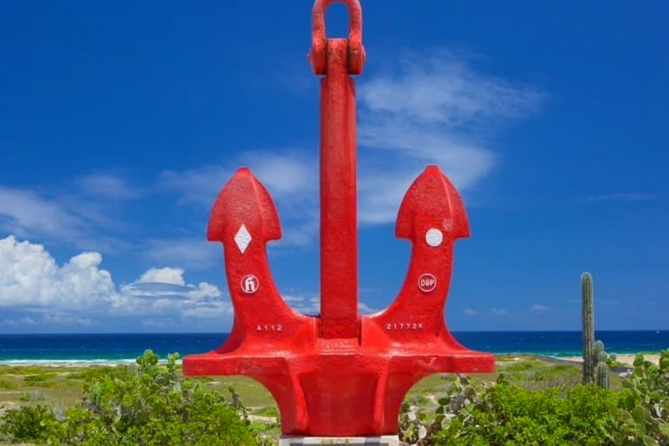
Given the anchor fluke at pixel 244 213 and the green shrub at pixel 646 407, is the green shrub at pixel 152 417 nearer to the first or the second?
the anchor fluke at pixel 244 213

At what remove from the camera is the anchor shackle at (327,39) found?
5234 mm

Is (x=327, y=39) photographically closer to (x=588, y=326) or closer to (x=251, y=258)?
(x=251, y=258)

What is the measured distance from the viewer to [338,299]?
202 inches

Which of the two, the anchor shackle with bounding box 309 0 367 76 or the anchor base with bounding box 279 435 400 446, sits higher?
the anchor shackle with bounding box 309 0 367 76

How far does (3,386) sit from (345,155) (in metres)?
22.5

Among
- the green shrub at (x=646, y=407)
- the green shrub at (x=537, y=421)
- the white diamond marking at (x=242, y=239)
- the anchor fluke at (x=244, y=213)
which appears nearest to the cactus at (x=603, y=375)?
the green shrub at (x=646, y=407)

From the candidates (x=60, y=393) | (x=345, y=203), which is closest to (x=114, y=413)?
(x=345, y=203)

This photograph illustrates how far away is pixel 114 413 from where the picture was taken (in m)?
7.09

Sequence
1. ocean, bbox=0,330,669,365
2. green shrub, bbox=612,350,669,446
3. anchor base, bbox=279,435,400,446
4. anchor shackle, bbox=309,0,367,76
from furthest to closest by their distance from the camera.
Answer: ocean, bbox=0,330,669,365 < green shrub, bbox=612,350,669,446 < anchor shackle, bbox=309,0,367,76 < anchor base, bbox=279,435,400,446

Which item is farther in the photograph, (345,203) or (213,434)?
(213,434)

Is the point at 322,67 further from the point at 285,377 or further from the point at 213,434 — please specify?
the point at 213,434

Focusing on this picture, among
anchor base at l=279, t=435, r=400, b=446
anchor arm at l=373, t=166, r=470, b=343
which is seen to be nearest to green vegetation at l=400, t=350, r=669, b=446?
anchor base at l=279, t=435, r=400, b=446

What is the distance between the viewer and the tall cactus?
13242mm

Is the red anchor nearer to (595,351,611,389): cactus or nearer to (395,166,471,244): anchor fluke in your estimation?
(395,166,471,244): anchor fluke
